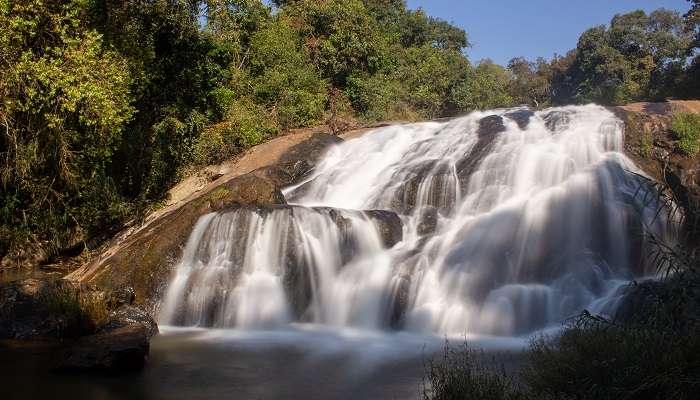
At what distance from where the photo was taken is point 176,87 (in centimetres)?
2269

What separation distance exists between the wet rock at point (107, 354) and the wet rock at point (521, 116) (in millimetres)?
14610

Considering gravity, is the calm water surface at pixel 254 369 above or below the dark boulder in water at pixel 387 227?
below

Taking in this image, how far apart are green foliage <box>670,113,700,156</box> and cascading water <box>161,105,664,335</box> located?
1.68 meters

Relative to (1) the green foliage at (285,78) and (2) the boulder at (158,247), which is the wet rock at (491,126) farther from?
(2) the boulder at (158,247)

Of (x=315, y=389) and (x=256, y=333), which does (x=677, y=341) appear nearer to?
(x=315, y=389)

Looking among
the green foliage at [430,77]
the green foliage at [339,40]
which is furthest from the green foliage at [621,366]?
the green foliage at [430,77]

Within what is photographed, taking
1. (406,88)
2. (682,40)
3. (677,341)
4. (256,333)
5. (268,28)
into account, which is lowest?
(256,333)

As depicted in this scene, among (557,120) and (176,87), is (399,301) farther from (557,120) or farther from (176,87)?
(176,87)

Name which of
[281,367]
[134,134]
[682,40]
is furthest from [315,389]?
[682,40]

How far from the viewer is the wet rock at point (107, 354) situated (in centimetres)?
966

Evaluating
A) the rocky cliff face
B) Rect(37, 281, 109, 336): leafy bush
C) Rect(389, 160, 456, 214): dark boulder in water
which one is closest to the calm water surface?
Rect(37, 281, 109, 336): leafy bush

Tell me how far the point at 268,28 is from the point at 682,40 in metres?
33.0

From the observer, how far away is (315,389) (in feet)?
30.1

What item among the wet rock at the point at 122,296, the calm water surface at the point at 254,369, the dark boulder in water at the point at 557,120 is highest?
the dark boulder in water at the point at 557,120
